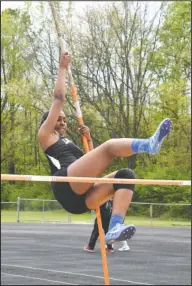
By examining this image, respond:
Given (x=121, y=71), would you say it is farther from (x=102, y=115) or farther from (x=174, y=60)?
(x=174, y=60)

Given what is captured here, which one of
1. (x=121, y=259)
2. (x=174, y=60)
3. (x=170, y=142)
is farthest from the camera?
(x=121, y=259)

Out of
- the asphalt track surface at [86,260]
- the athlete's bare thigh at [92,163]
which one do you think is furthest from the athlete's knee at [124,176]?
the asphalt track surface at [86,260]

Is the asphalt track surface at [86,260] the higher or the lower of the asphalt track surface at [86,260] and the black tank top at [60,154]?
the lower

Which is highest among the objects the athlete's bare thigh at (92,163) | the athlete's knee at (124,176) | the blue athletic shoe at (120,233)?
the athlete's bare thigh at (92,163)

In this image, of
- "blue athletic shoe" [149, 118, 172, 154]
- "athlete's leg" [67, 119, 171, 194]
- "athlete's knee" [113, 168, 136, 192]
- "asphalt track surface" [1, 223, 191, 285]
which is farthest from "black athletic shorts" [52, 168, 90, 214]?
"asphalt track surface" [1, 223, 191, 285]

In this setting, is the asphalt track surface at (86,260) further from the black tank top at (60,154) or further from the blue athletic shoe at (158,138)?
the blue athletic shoe at (158,138)

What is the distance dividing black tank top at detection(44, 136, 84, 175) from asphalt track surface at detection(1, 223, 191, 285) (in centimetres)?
1198

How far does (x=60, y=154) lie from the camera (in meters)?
5.54

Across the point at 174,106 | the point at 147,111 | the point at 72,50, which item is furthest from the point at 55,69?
the point at 174,106

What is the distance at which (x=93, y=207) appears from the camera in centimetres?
557

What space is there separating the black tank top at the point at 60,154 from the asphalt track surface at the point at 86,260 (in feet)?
39.3

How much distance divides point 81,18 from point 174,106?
2400 millimetres

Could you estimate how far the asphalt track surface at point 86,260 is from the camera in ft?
61.1

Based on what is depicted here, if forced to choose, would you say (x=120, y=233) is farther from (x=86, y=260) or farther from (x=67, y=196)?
(x=86, y=260)
